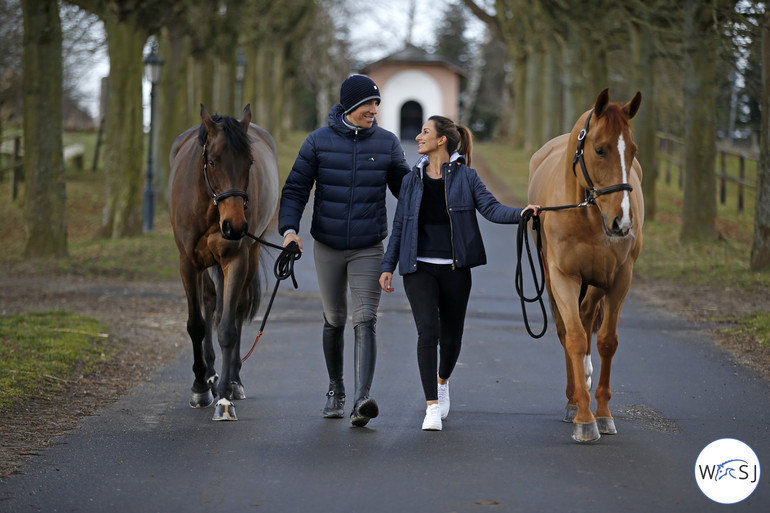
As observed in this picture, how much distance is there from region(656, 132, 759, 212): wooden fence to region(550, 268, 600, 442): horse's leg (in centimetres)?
1272

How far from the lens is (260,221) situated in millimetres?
8609

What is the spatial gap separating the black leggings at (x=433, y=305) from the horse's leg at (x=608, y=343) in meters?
0.93

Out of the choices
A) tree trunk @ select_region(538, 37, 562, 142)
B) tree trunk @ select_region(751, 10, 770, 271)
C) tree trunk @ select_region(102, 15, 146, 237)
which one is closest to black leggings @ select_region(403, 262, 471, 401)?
tree trunk @ select_region(751, 10, 770, 271)

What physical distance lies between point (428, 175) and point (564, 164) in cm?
94

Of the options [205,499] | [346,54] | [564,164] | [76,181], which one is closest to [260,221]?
[564,164]

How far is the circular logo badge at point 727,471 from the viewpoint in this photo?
5.35 m

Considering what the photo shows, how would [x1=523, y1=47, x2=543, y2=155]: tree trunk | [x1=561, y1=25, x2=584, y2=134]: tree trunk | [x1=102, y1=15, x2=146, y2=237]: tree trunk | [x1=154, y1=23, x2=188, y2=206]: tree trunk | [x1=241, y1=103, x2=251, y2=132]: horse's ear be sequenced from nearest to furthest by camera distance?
[x1=241, y1=103, x2=251, y2=132]: horse's ear, [x1=102, y1=15, x2=146, y2=237]: tree trunk, [x1=154, y1=23, x2=188, y2=206]: tree trunk, [x1=561, y1=25, x2=584, y2=134]: tree trunk, [x1=523, y1=47, x2=543, y2=155]: tree trunk

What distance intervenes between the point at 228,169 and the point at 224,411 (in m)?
1.61

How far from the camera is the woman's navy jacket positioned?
6980mm

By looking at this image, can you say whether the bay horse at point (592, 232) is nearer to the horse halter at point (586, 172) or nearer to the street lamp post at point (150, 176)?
the horse halter at point (586, 172)

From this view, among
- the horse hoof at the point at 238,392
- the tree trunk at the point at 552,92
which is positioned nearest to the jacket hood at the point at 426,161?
the horse hoof at the point at 238,392

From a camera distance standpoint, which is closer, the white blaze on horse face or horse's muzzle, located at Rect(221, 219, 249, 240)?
the white blaze on horse face

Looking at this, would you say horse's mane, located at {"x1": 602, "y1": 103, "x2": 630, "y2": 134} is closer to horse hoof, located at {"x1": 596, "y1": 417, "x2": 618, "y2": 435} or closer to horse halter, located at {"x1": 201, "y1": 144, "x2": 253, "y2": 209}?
horse hoof, located at {"x1": 596, "y1": 417, "x2": 618, "y2": 435}

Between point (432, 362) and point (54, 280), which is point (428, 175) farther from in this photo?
point (54, 280)
